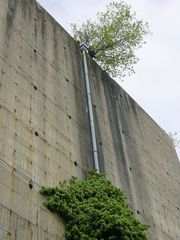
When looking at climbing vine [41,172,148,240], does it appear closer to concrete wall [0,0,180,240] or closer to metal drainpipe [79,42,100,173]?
concrete wall [0,0,180,240]

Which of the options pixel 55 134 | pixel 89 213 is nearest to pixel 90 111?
pixel 55 134

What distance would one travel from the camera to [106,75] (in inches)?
493

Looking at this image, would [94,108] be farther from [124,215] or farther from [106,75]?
[124,215]

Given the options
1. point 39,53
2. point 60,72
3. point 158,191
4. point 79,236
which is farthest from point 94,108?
point 79,236

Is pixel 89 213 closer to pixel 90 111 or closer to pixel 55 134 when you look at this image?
pixel 55 134

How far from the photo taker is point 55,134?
816 cm

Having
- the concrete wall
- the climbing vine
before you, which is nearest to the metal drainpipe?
the concrete wall

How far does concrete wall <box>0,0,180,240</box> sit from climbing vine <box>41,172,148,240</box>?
20 centimetres

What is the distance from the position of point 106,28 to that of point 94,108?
4681 mm

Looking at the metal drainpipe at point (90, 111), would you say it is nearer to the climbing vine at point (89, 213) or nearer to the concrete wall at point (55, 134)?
the concrete wall at point (55, 134)

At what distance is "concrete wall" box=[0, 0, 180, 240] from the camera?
6.55 metres

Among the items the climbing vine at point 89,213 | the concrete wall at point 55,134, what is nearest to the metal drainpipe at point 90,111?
the concrete wall at point 55,134

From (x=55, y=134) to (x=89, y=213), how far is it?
6.11 feet

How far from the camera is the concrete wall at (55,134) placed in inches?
258
